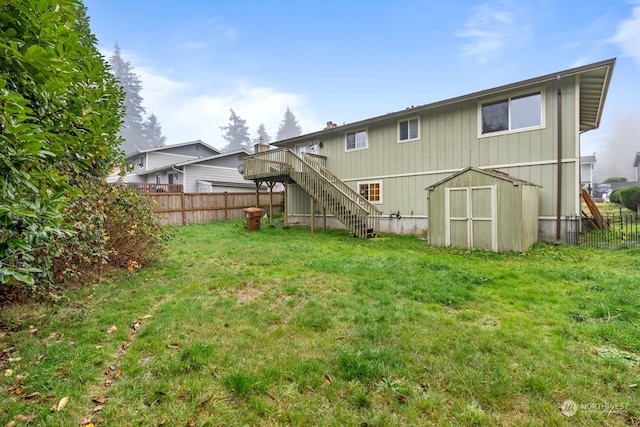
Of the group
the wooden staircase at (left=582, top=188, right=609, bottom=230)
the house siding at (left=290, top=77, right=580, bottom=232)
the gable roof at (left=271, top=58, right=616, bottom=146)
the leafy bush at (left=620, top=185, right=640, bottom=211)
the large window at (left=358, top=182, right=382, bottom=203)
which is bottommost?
the wooden staircase at (left=582, top=188, right=609, bottom=230)

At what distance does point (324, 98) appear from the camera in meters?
26.8

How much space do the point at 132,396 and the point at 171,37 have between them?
15056 millimetres

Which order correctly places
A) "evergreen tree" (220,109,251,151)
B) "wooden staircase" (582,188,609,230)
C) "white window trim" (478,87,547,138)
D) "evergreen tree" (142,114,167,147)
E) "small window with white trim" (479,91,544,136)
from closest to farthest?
1. "white window trim" (478,87,547,138)
2. "small window with white trim" (479,91,544,136)
3. "wooden staircase" (582,188,609,230)
4. "evergreen tree" (142,114,167,147)
5. "evergreen tree" (220,109,251,151)

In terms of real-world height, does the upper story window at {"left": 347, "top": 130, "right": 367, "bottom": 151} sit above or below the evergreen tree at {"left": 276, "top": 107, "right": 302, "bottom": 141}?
below

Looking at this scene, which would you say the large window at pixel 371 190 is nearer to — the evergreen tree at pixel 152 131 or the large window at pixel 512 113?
the large window at pixel 512 113

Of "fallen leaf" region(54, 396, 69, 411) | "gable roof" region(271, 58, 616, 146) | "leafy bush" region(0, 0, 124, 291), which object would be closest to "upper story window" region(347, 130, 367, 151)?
"gable roof" region(271, 58, 616, 146)

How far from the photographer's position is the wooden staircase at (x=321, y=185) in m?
10.4

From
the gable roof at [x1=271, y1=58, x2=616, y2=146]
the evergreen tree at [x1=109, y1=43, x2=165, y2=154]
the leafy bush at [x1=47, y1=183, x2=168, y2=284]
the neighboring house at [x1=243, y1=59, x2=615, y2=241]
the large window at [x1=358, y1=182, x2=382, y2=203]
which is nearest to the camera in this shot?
the leafy bush at [x1=47, y1=183, x2=168, y2=284]

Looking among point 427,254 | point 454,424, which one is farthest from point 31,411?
point 427,254

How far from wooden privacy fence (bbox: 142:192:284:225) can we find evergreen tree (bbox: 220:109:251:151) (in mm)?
45421

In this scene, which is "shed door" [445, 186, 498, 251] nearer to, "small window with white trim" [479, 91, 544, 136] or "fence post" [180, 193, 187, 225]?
"small window with white trim" [479, 91, 544, 136]

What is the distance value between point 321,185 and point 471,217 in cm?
547

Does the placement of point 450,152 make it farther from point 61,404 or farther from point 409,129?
point 61,404

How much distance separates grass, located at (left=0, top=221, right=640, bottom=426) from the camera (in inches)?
79.2
